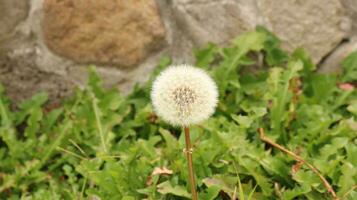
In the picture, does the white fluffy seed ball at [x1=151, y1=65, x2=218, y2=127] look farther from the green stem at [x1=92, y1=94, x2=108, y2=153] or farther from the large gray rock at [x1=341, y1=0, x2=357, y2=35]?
the large gray rock at [x1=341, y1=0, x2=357, y2=35]

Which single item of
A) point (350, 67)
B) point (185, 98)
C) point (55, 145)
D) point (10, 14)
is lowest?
point (55, 145)

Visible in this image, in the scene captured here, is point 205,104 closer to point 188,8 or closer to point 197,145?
point 197,145

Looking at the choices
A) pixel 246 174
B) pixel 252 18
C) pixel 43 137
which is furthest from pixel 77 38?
pixel 246 174

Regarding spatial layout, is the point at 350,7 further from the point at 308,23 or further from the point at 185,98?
the point at 185,98

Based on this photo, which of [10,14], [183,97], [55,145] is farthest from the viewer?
[10,14]

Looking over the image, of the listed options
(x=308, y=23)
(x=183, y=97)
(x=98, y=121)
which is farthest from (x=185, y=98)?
(x=308, y=23)

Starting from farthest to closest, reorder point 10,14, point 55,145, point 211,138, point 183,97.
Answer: point 10,14 < point 55,145 < point 211,138 < point 183,97

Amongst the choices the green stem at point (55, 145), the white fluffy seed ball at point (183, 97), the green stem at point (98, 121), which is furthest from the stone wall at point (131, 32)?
the white fluffy seed ball at point (183, 97)

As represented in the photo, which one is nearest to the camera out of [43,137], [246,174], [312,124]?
[246,174]

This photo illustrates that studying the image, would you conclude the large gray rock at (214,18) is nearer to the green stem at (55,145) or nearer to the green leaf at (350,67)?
the green leaf at (350,67)
